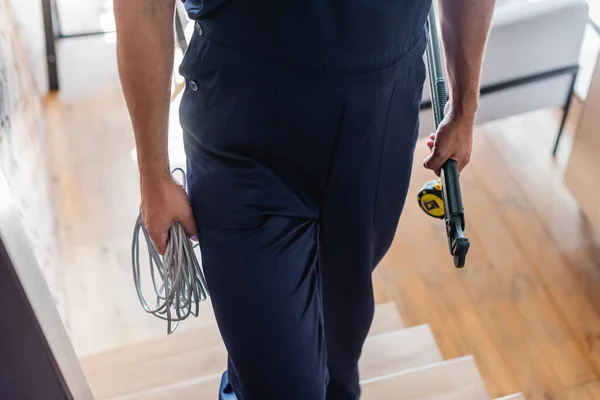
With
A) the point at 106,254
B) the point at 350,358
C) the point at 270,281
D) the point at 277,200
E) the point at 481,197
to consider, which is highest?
the point at 277,200

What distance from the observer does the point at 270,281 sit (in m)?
1.16

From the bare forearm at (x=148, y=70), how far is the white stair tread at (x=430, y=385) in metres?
0.88

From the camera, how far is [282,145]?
1.10 meters

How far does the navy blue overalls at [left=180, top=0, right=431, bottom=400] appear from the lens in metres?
1.03

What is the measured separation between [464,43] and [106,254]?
1.62m

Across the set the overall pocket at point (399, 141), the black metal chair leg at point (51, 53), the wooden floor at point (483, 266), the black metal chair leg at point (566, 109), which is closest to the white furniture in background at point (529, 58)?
the black metal chair leg at point (566, 109)

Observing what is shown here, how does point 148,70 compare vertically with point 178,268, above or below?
above

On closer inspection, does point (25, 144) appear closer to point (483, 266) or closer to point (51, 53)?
point (51, 53)

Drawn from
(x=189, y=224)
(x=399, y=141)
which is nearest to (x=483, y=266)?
(x=399, y=141)

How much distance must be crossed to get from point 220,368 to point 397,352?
0.44 metres

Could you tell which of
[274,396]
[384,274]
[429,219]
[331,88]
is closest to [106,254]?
[384,274]

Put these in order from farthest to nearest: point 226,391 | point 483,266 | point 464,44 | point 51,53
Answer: point 51,53 < point 483,266 < point 226,391 < point 464,44

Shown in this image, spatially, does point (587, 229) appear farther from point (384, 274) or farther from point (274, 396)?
point (274, 396)

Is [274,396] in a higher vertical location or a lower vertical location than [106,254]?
higher
